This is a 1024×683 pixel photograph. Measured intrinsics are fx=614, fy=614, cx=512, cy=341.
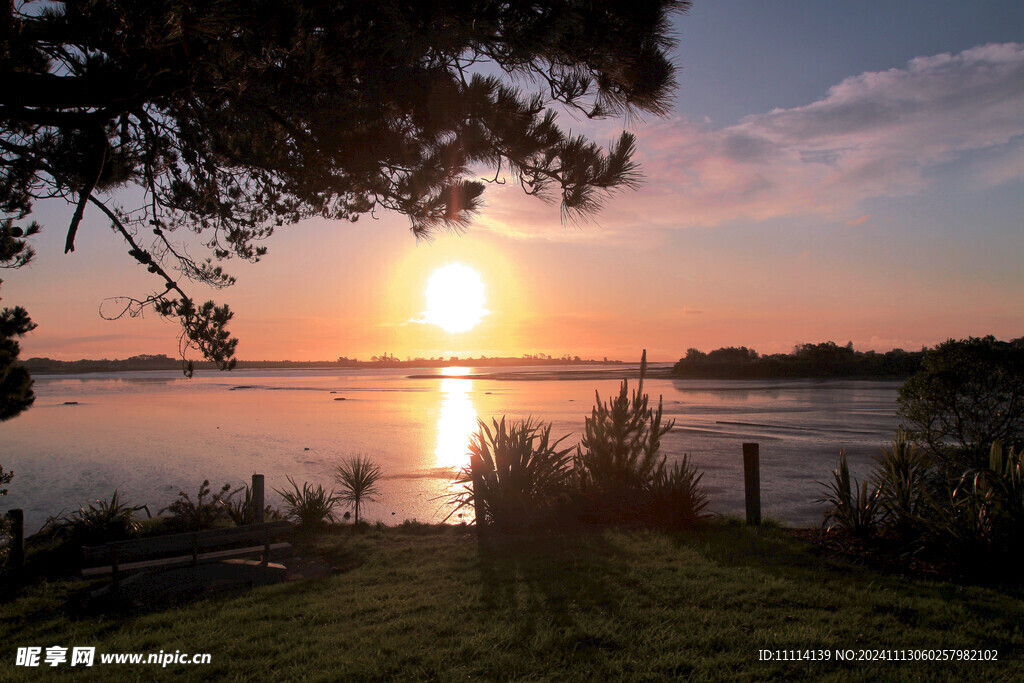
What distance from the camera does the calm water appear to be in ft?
35.1

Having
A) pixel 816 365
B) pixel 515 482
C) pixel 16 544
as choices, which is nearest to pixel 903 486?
pixel 515 482

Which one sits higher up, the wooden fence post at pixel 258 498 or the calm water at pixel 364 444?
the wooden fence post at pixel 258 498

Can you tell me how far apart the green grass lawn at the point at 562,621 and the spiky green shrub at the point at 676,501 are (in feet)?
3.92

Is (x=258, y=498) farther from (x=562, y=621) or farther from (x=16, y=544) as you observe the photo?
(x=562, y=621)

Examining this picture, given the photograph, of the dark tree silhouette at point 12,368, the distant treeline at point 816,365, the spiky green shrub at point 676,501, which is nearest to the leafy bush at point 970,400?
the spiky green shrub at point 676,501

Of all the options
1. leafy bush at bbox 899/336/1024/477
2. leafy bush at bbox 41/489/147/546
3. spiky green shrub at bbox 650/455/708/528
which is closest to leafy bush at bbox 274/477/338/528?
leafy bush at bbox 41/489/147/546

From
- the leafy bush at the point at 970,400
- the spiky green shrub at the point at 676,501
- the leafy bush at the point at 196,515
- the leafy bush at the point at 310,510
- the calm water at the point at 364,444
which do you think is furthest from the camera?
the calm water at the point at 364,444

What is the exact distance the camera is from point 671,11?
5820 mm

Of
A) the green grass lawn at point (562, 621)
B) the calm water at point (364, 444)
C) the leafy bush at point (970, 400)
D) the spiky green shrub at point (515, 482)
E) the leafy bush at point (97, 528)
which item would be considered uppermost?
the leafy bush at point (970, 400)

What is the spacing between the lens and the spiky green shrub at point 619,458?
8.04 metres

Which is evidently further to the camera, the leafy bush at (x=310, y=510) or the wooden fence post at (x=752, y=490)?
the leafy bush at (x=310, y=510)

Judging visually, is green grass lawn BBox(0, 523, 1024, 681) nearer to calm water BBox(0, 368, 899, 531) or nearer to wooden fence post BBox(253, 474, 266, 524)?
wooden fence post BBox(253, 474, 266, 524)

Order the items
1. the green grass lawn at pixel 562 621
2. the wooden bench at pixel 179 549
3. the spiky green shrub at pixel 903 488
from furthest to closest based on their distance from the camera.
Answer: the spiky green shrub at pixel 903 488 → the wooden bench at pixel 179 549 → the green grass lawn at pixel 562 621

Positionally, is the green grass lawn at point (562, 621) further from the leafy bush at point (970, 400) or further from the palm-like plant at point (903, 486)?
the leafy bush at point (970, 400)
